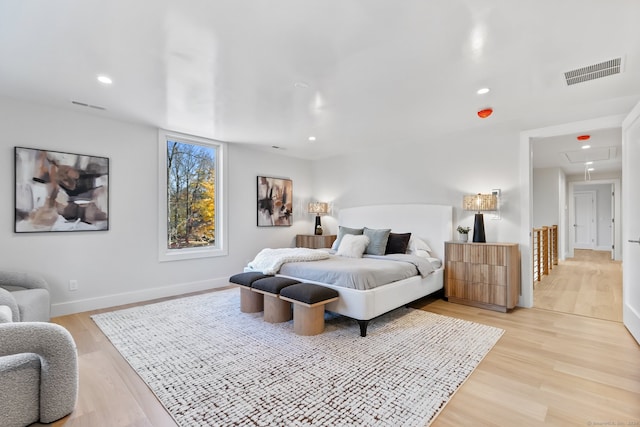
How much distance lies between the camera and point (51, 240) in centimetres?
353

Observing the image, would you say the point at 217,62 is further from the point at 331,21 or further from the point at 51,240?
the point at 51,240

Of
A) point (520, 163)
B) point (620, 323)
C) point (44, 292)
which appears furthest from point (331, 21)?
point (620, 323)

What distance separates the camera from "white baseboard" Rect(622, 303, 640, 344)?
2.76m

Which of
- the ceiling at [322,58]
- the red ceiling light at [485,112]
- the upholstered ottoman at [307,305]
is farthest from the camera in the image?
the red ceiling light at [485,112]

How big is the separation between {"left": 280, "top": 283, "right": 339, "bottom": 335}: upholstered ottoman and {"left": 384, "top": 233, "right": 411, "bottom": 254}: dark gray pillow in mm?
1712

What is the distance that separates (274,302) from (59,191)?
280 cm

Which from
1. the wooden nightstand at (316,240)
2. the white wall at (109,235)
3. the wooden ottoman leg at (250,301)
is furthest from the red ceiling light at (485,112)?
the white wall at (109,235)

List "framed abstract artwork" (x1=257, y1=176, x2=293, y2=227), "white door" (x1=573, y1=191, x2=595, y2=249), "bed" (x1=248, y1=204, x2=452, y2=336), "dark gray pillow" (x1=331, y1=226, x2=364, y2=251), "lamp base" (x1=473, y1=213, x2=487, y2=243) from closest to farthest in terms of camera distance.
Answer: "bed" (x1=248, y1=204, x2=452, y2=336) < "lamp base" (x1=473, y1=213, x2=487, y2=243) < "dark gray pillow" (x1=331, y1=226, x2=364, y2=251) < "framed abstract artwork" (x1=257, y1=176, x2=293, y2=227) < "white door" (x1=573, y1=191, x2=595, y2=249)

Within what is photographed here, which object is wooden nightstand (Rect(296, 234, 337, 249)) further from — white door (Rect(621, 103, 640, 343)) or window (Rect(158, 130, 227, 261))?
white door (Rect(621, 103, 640, 343))

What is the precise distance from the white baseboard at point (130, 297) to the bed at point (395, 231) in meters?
1.80

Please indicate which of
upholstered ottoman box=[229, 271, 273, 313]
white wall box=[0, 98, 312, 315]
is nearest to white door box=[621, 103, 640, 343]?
upholstered ottoman box=[229, 271, 273, 313]

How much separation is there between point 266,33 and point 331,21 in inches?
18.2

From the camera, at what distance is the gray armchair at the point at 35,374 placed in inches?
63.8

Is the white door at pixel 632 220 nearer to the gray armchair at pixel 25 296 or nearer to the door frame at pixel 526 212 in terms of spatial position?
the door frame at pixel 526 212
